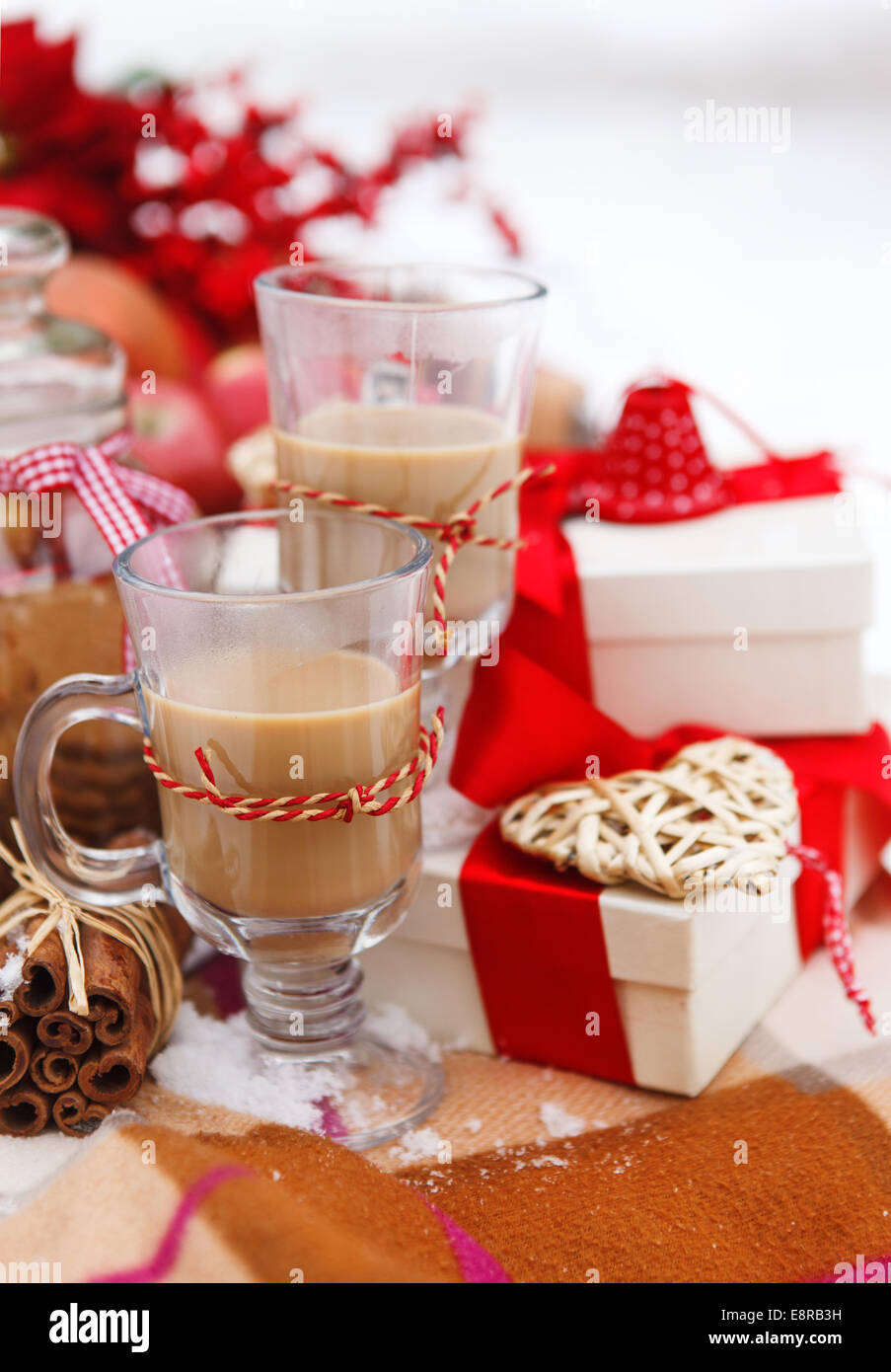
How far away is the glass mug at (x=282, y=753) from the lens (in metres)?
0.81

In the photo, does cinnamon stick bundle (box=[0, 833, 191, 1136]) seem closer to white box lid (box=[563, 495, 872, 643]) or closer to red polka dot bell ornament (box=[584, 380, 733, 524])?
white box lid (box=[563, 495, 872, 643])

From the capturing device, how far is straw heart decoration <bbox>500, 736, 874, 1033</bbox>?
0.90 metres

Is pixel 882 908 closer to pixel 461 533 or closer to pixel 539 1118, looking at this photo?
pixel 539 1118

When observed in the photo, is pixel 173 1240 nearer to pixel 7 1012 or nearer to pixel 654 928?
pixel 7 1012

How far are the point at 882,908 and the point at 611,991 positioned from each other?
0.35m

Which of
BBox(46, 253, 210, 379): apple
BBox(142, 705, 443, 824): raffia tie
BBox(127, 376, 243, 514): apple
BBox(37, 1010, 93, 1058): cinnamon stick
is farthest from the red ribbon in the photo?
BBox(46, 253, 210, 379): apple

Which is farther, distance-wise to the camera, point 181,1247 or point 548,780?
point 548,780

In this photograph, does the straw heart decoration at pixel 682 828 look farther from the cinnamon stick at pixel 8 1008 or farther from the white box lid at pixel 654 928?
the cinnamon stick at pixel 8 1008

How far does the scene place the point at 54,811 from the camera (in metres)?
0.92

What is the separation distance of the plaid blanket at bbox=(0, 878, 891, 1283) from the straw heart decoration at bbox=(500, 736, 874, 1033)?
11 cm

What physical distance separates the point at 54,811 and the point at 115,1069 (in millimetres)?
165

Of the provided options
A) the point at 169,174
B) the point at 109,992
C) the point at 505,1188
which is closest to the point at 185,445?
the point at 169,174

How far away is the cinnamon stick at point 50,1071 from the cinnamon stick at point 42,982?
27 mm
